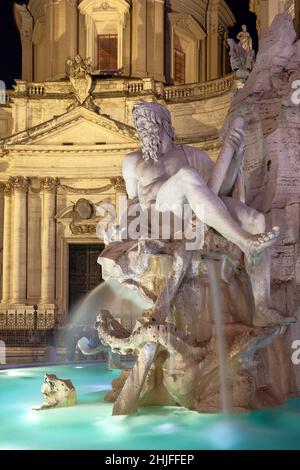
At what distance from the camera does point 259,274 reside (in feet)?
17.3

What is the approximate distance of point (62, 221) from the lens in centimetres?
2798

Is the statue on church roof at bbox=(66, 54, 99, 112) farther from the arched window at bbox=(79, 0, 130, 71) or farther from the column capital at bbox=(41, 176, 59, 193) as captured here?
the arched window at bbox=(79, 0, 130, 71)

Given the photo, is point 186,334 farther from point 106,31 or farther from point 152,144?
point 106,31

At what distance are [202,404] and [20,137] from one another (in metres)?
23.4

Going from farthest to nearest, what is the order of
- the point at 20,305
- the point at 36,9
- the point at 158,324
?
the point at 36,9 < the point at 20,305 < the point at 158,324

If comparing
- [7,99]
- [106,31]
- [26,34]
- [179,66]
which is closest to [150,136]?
[7,99]

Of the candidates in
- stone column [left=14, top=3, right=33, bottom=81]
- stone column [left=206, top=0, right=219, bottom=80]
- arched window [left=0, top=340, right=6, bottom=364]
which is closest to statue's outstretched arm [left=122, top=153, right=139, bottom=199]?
arched window [left=0, top=340, right=6, bottom=364]

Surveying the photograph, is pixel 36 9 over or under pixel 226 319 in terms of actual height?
over

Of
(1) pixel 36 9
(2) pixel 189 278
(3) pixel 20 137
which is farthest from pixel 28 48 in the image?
(2) pixel 189 278

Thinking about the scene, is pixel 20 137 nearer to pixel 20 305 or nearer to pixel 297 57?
pixel 20 305

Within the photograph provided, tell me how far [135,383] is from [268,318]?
Result: 3.64 feet

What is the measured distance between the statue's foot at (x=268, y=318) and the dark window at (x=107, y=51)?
91.8ft

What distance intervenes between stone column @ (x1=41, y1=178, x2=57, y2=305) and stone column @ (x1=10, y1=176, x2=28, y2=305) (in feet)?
2.35

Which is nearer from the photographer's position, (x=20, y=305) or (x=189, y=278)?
(x=189, y=278)
